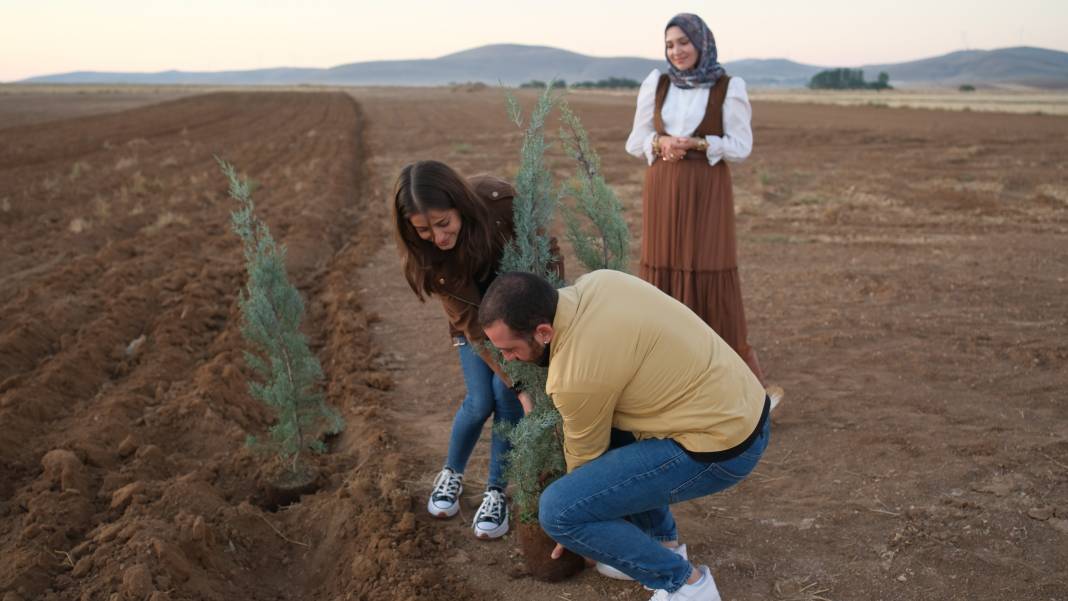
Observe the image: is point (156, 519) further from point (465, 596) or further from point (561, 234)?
point (561, 234)

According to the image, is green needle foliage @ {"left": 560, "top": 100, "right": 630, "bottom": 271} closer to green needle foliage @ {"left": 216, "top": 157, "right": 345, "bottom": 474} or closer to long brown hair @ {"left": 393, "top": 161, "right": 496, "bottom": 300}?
long brown hair @ {"left": 393, "top": 161, "right": 496, "bottom": 300}

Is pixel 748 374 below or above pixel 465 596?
above

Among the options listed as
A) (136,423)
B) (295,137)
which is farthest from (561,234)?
(295,137)

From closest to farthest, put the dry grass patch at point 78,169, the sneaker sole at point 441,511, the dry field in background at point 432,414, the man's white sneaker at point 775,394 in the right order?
the dry field in background at point 432,414 → the sneaker sole at point 441,511 → the man's white sneaker at point 775,394 → the dry grass patch at point 78,169

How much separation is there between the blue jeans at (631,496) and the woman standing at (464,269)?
2.10 feet

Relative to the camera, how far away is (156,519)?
12.9 feet

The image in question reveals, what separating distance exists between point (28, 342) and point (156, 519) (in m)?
3.36

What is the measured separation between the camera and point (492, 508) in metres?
3.79

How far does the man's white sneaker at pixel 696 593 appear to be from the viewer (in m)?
2.94

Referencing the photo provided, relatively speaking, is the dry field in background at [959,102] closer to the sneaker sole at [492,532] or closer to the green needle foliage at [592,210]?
the green needle foliage at [592,210]

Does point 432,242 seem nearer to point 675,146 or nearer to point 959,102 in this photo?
point 675,146

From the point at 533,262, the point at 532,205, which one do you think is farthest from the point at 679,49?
the point at 533,262

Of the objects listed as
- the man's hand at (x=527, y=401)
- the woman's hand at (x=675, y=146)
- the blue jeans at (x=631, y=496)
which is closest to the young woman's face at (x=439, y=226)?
the man's hand at (x=527, y=401)

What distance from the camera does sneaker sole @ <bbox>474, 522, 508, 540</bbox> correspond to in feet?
12.3
